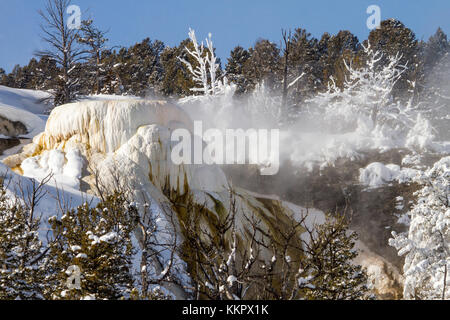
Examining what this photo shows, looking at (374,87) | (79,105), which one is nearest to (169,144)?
(79,105)

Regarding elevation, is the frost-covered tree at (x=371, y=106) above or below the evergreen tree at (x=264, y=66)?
below

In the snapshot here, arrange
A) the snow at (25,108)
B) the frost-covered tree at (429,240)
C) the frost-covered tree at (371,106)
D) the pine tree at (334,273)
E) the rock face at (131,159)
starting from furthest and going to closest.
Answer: the frost-covered tree at (371,106)
the snow at (25,108)
the rock face at (131,159)
the frost-covered tree at (429,240)
the pine tree at (334,273)

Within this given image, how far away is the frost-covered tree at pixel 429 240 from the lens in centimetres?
851

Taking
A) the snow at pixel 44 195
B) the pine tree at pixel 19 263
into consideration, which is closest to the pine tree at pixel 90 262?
the pine tree at pixel 19 263


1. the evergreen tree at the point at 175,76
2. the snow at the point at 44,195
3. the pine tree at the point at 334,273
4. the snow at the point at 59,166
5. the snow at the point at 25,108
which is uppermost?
the evergreen tree at the point at 175,76

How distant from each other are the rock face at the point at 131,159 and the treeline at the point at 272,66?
15881 millimetres

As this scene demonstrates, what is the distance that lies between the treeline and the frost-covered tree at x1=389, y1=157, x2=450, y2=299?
62.1 ft

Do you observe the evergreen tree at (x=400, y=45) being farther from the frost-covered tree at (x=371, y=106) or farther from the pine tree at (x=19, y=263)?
the pine tree at (x=19, y=263)

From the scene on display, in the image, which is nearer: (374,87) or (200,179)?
(200,179)

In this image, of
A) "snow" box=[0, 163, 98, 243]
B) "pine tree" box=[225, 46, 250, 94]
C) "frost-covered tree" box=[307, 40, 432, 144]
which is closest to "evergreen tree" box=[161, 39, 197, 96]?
"pine tree" box=[225, 46, 250, 94]

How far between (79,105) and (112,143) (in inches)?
91.6

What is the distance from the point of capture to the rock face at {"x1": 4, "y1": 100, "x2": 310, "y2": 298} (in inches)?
420
